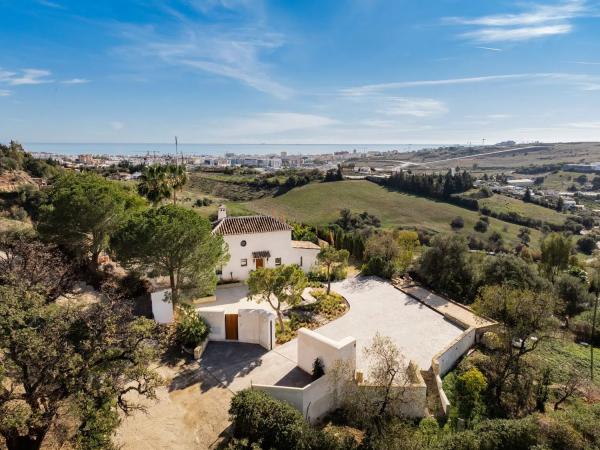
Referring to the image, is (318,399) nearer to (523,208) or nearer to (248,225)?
(248,225)

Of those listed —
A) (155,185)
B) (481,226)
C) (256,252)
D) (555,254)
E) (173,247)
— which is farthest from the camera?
(481,226)

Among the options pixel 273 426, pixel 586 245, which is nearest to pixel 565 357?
pixel 273 426

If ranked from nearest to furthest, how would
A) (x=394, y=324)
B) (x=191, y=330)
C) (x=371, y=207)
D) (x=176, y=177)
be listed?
(x=191, y=330) → (x=394, y=324) → (x=176, y=177) → (x=371, y=207)

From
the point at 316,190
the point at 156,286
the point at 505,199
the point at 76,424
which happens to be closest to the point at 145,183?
the point at 156,286

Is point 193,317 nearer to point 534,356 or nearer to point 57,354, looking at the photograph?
point 57,354

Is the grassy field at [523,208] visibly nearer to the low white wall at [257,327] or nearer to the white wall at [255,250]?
the white wall at [255,250]

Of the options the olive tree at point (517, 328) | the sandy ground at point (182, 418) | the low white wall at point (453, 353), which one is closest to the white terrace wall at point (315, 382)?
the sandy ground at point (182, 418)
